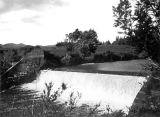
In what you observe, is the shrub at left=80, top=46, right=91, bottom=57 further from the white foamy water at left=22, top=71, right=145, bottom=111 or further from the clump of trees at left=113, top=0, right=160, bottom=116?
the clump of trees at left=113, top=0, right=160, bottom=116

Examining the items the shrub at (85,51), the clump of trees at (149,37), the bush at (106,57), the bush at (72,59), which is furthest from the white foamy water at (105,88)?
the shrub at (85,51)

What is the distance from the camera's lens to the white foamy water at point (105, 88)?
457 inches

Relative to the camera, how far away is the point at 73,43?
36.3 metres

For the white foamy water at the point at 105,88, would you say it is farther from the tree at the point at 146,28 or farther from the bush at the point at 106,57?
the bush at the point at 106,57

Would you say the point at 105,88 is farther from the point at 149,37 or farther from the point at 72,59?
the point at 72,59

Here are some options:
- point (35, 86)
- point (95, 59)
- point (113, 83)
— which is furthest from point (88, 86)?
point (95, 59)

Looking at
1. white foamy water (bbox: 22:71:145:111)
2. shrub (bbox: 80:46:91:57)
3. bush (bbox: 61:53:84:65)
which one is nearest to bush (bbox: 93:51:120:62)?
shrub (bbox: 80:46:91:57)

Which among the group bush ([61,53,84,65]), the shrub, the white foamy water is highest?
the shrub

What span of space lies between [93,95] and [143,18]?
9.01 meters

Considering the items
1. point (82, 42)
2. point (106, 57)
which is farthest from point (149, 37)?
point (82, 42)

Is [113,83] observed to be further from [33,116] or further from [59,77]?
[33,116]

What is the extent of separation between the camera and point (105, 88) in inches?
518

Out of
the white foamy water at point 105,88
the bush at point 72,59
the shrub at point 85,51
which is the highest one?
the shrub at point 85,51

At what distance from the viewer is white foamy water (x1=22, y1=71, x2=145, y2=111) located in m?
11.6
